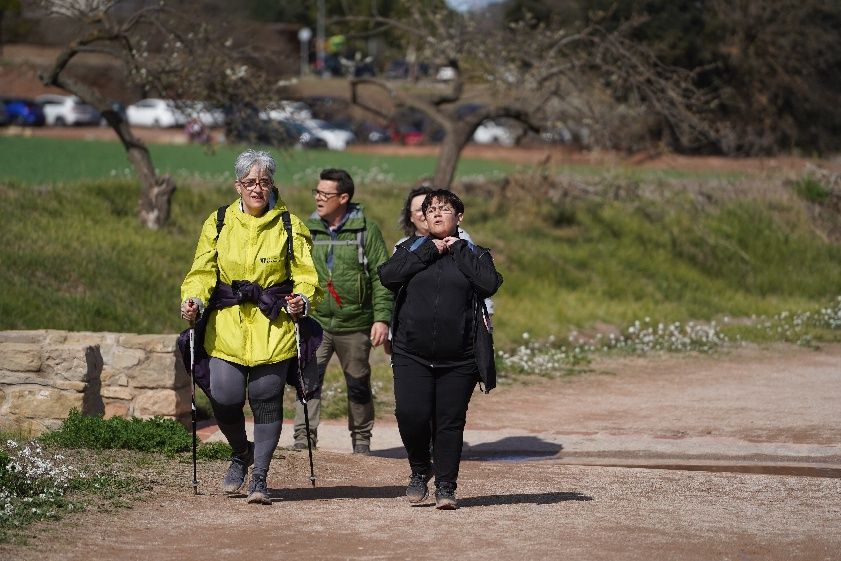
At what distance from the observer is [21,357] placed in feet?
34.6

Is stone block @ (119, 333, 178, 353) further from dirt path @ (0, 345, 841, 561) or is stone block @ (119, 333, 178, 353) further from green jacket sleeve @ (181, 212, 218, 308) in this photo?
green jacket sleeve @ (181, 212, 218, 308)

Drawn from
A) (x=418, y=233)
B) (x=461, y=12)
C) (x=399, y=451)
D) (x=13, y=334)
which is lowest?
(x=399, y=451)

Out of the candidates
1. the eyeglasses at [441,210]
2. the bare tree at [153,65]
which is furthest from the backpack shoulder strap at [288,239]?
the bare tree at [153,65]

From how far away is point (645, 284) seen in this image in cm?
2308

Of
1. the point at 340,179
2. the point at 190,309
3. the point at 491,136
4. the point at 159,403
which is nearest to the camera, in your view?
the point at 190,309

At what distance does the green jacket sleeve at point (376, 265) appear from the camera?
10203mm

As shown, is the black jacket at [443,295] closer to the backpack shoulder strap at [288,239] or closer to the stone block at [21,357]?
the backpack shoulder strap at [288,239]

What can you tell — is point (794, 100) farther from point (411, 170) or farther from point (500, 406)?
point (500, 406)

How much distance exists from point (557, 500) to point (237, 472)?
6.12 feet

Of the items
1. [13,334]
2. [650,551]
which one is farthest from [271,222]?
[13,334]

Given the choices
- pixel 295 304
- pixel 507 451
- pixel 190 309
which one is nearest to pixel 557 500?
pixel 295 304

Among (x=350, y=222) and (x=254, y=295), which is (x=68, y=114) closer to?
(x=350, y=222)

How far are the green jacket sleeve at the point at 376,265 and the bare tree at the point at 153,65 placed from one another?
9812mm

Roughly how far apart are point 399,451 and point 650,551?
4.69m
